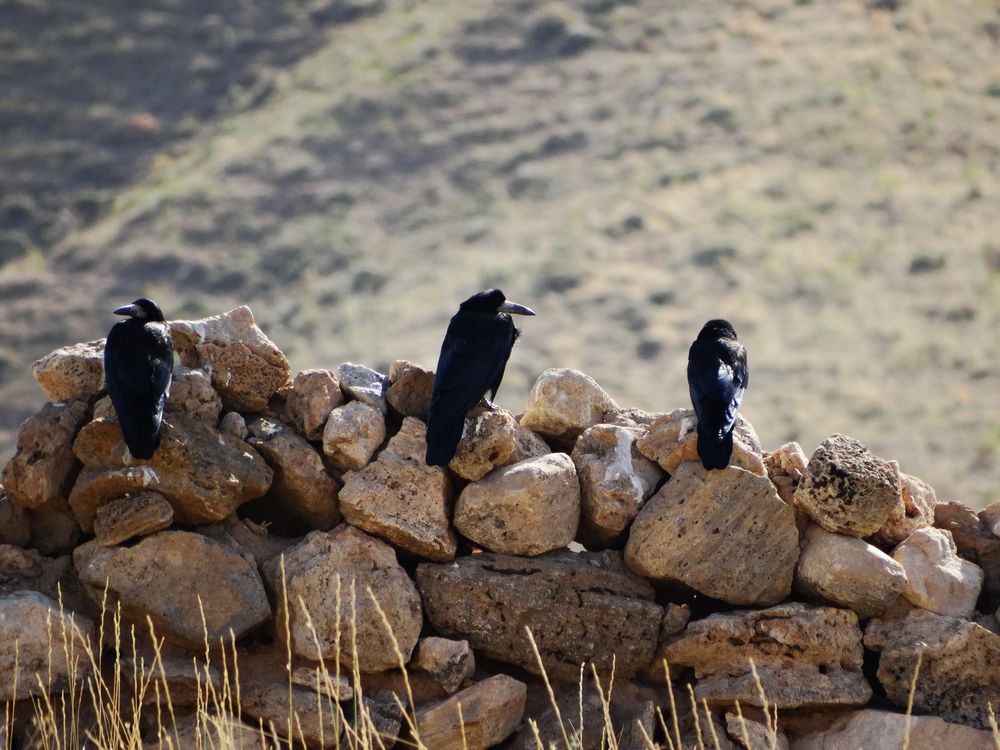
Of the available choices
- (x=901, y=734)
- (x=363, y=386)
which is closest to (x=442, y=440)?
(x=363, y=386)

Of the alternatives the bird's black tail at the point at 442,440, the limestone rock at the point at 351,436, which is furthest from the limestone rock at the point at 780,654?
the limestone rock at the point at 351,436

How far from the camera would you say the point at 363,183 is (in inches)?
1352

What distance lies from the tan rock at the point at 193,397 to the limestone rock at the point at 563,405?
160 cm

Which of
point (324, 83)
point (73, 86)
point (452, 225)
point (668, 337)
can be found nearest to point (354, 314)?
point (452, 225)

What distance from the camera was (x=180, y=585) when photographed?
6715mm

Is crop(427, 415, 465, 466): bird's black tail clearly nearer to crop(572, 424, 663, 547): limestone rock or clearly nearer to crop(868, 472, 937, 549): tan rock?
crop(572, 424, 663, 547): limestone rock

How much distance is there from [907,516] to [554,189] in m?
26.3

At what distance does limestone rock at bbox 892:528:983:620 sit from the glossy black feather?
7.20 ft

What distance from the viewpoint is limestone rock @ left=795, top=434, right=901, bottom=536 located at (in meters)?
6.99

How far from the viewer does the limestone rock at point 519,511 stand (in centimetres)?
703

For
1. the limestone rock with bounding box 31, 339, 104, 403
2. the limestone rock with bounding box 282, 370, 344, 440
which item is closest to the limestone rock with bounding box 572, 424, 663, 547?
the limestone rock with bounding box 282, 370, 344, 440

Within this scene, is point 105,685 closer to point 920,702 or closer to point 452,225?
point 920,702

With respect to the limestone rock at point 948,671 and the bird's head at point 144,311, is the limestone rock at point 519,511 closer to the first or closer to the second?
the limestone rock at point 948,671

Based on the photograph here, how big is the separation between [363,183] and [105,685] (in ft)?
93.0
